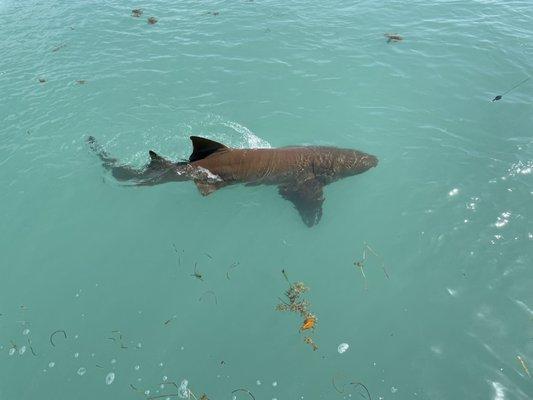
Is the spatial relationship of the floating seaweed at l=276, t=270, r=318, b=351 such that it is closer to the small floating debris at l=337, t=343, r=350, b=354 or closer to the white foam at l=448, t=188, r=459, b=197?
the small floating debris at l=337, t=343, r=350, b=354

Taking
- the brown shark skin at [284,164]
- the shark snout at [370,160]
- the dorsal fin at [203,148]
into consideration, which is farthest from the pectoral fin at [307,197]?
the dorsal fin at [203,148]

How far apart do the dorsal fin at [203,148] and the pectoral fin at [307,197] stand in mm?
2021

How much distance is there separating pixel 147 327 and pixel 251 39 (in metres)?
13.2

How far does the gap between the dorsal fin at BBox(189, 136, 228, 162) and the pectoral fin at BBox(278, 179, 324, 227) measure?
79.6 inches

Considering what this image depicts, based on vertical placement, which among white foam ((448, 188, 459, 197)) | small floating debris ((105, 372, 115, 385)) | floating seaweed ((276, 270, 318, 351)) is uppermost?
white foam ((448, 188, 459, 197))

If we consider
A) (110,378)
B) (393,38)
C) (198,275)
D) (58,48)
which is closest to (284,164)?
(198,275)

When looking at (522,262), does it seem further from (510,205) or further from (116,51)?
(116,51)

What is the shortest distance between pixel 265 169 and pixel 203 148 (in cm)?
166

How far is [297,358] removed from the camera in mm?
8195

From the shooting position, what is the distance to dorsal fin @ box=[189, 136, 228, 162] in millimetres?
10489

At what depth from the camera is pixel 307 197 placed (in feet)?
36.2

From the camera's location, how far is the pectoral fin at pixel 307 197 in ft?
35.1

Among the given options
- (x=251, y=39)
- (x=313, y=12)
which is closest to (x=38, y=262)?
(x=251, y=39)

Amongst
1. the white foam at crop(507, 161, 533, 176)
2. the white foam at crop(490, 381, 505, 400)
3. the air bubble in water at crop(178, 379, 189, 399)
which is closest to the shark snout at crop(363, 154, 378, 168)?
the white foam at crop(507, 161, 533, 176)
